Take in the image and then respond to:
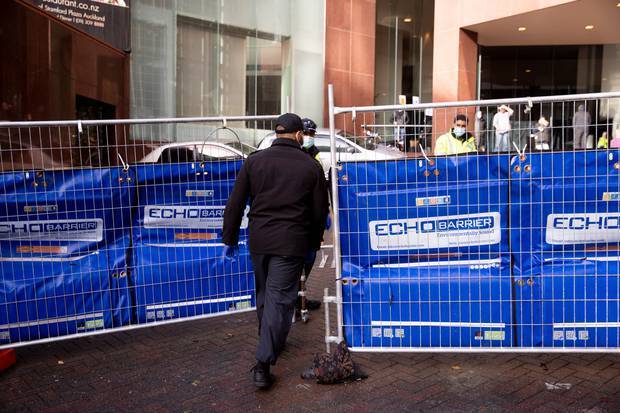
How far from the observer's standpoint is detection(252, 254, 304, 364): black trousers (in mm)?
3811

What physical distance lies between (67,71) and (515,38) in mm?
17258

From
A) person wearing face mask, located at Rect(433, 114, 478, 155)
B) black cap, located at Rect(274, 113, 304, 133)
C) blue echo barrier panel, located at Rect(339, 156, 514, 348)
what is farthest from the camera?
person wearing face mask, located at Rect(433, 114, 478, 155)

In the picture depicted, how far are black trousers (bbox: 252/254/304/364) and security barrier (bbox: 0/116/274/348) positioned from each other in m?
1.03

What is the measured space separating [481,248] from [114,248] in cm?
297

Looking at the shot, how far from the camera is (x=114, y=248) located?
15.0 feet

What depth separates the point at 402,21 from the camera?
27.2 metres

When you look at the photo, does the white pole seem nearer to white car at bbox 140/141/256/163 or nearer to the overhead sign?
white car at bbox 140/141/256/163

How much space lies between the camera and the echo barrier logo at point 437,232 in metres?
3.87

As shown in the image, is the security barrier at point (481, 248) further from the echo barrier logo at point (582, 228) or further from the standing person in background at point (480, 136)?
the standing person in background at point (480, 136)

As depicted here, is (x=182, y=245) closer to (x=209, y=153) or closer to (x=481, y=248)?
(x=209, y=153)

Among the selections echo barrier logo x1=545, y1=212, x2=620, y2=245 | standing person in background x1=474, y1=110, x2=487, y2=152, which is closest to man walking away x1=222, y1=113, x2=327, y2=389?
standing person in background x1=474, y1=110, x2=487, y2=152

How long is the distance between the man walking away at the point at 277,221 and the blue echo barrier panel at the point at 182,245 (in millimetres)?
904

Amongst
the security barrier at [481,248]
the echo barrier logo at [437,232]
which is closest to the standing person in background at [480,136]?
the security barrier at [481,248]

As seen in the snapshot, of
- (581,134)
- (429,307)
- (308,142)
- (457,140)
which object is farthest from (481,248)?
(581,134)
